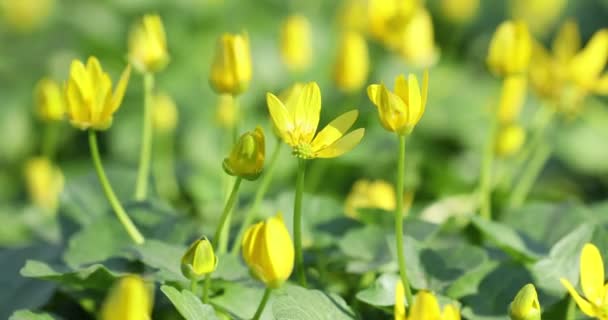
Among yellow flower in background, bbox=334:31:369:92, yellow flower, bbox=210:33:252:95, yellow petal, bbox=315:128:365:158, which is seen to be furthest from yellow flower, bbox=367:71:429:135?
yellow flower in background, bbox=334:31:369:92

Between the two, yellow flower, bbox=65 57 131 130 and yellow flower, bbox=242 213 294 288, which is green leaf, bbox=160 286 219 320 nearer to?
yellow flower, bbox=242 213 294 288

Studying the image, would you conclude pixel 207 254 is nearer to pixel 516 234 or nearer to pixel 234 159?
pixel 234 159

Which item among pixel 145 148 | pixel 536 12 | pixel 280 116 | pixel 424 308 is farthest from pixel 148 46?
pixel 536 12

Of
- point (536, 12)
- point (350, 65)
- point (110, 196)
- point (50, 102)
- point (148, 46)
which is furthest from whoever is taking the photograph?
point (536, 12)

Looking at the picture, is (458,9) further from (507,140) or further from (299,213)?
(299,213)

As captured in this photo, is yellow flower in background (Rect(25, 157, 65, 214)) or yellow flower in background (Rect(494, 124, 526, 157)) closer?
yellow flower in background (Rect(494, 124, 526, 157))

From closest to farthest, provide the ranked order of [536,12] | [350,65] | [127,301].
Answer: [127,301] < [350,65] < [536,12]

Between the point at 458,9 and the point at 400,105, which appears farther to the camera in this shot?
the point at 458,9
